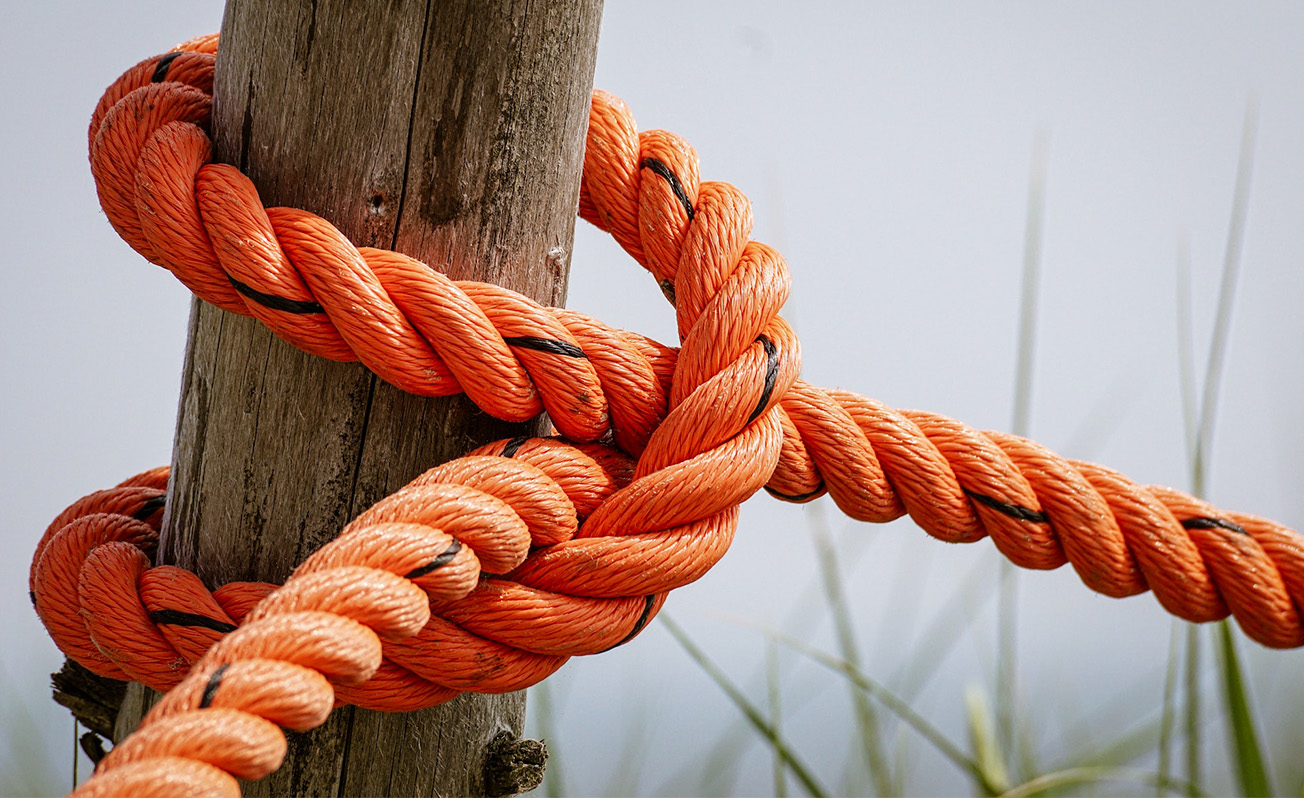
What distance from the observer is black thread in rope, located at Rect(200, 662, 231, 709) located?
395 mm

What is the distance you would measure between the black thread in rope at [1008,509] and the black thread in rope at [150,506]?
22.7 inches

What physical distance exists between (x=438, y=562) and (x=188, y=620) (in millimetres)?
186

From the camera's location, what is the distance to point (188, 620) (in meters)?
0.55

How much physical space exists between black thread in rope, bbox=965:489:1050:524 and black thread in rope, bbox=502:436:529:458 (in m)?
0.31

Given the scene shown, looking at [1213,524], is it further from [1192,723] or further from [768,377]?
[1192,723]

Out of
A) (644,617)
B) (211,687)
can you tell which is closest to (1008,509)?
(644,617)

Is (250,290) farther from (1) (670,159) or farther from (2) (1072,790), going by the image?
(2) (1072,790)

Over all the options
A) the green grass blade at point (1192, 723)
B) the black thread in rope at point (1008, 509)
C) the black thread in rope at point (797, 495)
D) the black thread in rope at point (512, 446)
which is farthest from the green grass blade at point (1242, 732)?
the black thread in rope at point (512, 446)

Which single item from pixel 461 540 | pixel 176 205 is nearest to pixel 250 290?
pixel 176 205

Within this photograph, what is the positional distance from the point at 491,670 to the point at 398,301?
0.69 feet

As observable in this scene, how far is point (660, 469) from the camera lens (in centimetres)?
55

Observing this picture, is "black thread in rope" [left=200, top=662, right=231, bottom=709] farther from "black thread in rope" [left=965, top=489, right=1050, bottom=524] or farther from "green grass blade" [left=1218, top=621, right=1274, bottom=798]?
"green grass blade" [left=1218, top=621, right=1274, bottom=798]

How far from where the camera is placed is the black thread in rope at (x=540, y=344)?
54 cm

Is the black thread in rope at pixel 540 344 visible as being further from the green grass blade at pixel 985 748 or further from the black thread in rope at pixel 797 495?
the green grass blade at pixel 985 748
